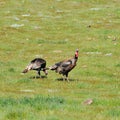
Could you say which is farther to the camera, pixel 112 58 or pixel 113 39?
pixel 113 39

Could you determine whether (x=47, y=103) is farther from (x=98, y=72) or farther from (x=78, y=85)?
(x=98, y=72)

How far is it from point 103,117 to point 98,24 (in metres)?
45.9

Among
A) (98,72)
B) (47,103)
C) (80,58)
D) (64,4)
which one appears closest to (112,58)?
(80,58)

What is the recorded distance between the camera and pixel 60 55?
40031mm

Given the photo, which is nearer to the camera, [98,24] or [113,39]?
[113,39]

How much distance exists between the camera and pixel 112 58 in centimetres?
3784

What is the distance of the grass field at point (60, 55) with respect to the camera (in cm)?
1623

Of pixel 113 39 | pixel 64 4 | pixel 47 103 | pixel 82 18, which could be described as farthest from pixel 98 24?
pixel 47 103

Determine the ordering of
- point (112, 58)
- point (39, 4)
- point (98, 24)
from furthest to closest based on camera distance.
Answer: point (39, 4)
point (98, 24)
point (112, 58)

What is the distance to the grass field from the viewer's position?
16.2 metres

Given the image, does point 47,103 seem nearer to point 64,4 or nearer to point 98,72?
point 98,72

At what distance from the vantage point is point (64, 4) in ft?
262

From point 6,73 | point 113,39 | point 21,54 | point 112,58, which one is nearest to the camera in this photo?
point 6,73

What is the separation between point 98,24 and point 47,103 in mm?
44002
